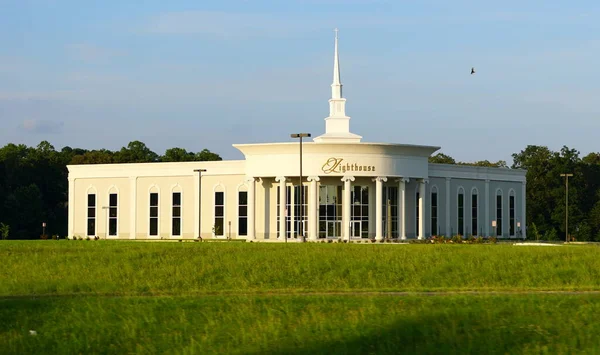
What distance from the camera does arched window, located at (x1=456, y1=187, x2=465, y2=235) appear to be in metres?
98.9

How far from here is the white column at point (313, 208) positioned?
289 feet

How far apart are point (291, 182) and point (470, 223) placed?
770 inches

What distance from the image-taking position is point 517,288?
3409 centimetres

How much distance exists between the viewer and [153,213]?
9744 centimetres

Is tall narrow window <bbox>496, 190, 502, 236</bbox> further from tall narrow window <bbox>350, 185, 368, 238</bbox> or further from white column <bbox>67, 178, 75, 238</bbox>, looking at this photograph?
white column <bbox>67, 178, 75, 238</bbox>

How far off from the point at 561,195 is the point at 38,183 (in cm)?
6014

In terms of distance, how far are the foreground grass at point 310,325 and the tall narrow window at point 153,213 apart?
228 feet

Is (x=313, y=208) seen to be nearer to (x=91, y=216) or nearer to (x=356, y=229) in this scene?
(x=356, y=229)

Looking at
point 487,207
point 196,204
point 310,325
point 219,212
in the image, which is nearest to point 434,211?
point 487,207

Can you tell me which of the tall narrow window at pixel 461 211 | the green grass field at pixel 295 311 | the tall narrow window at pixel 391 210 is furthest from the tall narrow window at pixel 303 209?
the green grass field at pixel 295 311

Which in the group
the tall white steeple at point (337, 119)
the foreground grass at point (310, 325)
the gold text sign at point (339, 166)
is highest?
the tall white steeple at point (337, 119)

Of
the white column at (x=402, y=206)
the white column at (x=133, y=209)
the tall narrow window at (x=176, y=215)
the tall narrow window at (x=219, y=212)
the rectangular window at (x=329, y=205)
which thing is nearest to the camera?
the white column at (x=402, y=206)

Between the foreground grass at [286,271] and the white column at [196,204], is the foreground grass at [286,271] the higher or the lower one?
the lower one

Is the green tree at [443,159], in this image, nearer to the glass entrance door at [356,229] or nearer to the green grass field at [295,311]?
the glass entrance door at [356,229]
